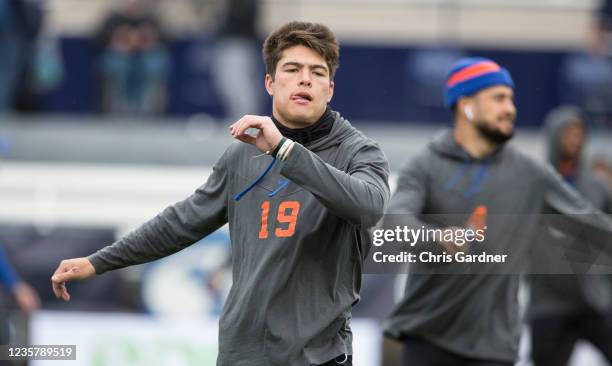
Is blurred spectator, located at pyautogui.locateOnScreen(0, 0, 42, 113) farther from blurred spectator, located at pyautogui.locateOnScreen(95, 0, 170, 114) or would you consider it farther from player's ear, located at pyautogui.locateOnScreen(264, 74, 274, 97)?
player's ear, located at pyautogui.locateOnScreen(264, 74, 274, 97)

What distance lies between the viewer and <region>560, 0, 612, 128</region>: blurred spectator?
48.3 ft

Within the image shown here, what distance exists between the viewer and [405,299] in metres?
7.11

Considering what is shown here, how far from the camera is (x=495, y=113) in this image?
289 inches

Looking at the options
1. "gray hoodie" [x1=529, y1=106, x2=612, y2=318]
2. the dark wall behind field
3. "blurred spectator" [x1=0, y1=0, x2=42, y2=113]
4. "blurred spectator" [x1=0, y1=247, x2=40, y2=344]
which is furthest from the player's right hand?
the dark wall behind field

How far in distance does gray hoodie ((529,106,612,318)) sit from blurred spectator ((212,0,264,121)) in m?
5.20

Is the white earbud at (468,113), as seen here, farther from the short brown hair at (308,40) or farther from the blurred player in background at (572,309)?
the short brown hair at (308,40)

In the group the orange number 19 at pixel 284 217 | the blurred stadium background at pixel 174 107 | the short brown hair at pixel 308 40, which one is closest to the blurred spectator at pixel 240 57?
the blurred stadium background at pixel 174 107

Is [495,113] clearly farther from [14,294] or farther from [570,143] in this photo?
[14,294]

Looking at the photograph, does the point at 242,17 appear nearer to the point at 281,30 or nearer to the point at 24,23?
the point at 24,23

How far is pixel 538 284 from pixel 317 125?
404 cm

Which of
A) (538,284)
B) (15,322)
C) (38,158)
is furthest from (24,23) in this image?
(538,284)

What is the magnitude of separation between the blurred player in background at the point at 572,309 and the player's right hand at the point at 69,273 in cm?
368

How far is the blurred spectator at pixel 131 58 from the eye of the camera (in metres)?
13.8

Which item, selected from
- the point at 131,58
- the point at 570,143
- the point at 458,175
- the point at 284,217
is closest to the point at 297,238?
the point at 284,217
